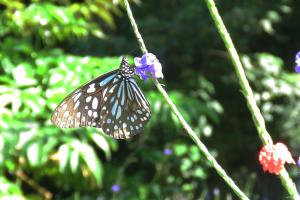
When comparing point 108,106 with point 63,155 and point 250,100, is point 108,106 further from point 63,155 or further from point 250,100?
Result: point 250,100

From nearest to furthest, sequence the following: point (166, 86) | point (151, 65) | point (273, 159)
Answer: point (273, 159) < point (151, 65) < point (166, 86)

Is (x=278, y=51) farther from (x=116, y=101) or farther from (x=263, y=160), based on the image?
(x=263, y=160)

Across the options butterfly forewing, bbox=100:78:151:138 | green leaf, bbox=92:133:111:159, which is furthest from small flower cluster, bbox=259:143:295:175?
green leaf, bbox=92:133:111:159

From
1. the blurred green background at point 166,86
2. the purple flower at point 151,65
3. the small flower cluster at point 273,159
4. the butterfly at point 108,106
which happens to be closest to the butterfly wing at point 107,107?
the butterfly at point 108,106

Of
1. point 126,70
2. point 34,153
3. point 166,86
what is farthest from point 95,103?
point 166,86

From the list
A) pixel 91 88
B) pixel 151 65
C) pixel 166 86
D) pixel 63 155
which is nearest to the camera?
pixel 151 65

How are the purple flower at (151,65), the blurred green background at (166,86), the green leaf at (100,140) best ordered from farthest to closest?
the blurred green background at (166,86) < the green leaf at (100,140) < the purple flower at (151,65)

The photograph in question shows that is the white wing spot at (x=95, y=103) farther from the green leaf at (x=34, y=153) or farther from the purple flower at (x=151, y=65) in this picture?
the green leaf at (x=34, y=153)

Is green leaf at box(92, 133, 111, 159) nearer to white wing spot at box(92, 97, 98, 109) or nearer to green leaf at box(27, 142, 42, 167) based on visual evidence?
green leaf at box(27, 142, 42, 167)

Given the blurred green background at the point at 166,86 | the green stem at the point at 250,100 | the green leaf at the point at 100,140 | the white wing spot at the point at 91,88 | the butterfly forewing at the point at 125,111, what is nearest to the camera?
the green stem at the point at 250,100
